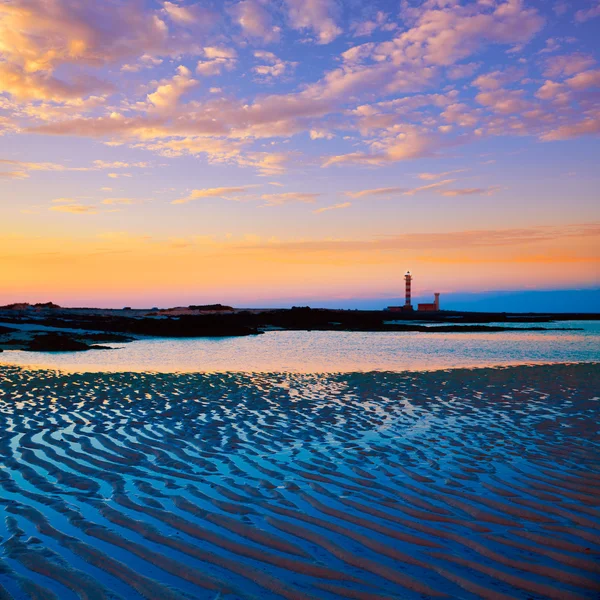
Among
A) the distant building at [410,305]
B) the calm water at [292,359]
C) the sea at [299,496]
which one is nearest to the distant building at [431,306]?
the distant building at [410,305]

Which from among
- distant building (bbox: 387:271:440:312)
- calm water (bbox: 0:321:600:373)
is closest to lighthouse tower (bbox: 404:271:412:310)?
distant building (bbox: 387:271:440:312)

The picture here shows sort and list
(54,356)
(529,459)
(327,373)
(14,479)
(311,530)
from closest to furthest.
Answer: (311,530), (14,479), (529,459), (327,373), (54,356)

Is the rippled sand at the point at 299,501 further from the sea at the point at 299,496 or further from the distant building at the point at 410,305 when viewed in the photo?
the distant building at the point at 410,305

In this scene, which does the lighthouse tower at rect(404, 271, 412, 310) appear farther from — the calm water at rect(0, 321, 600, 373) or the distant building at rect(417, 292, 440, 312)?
the calm water at rect(0, 321, 600, 373)

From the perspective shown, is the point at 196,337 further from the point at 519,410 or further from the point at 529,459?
the point at 529,459

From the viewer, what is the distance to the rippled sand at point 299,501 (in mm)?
4090

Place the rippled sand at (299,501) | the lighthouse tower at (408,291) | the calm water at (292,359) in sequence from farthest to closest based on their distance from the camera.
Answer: the lighthouse tower at (408,291) → the calm water at (292,359) → the rippled sand at (299,501)

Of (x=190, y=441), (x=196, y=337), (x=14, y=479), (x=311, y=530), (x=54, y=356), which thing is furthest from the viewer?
(x=196, y=337)

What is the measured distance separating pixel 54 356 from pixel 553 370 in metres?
19.4

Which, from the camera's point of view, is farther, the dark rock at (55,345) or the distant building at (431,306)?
the distant building at (431,306)

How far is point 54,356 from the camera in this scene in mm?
24484

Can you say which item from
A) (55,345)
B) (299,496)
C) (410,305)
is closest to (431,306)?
(410,305)

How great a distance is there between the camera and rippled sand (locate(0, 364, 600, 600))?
4.09m

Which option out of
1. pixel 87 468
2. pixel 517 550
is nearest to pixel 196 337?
pixel 87 468
